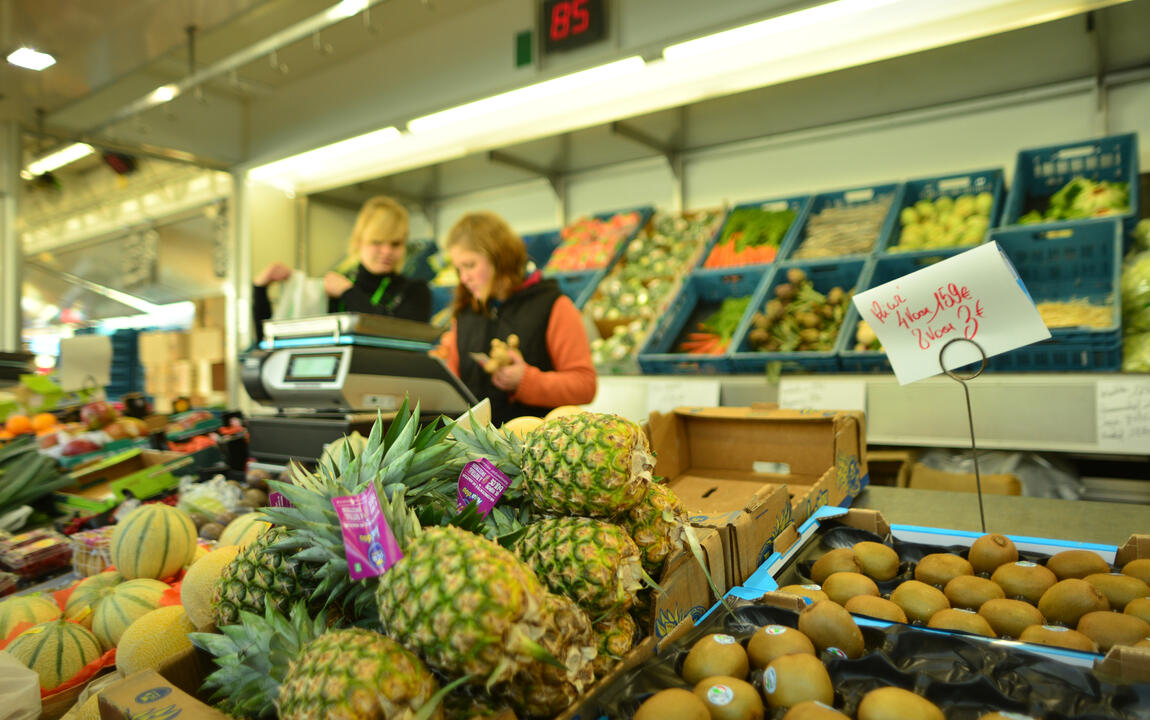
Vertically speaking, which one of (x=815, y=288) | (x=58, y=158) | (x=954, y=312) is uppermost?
(x=58, y=158)

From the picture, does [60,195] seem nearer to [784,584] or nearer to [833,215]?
[833,215]

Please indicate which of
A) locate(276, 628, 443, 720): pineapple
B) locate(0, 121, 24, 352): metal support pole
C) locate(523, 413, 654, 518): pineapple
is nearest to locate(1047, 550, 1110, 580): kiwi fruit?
locate(523, 413, 654, 518): pineapple

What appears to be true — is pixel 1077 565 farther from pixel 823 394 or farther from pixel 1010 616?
pixel 823 394

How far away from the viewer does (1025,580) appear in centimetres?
118

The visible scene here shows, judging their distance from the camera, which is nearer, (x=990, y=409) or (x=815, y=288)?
(x=990, y=409)

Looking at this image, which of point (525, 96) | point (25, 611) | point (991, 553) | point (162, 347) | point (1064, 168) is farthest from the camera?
point (162, 347)

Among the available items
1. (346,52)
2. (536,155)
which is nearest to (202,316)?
(346,52)

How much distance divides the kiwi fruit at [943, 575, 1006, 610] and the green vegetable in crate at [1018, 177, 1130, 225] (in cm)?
301

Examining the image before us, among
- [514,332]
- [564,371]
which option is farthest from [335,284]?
[564,371]

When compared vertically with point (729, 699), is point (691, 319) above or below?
above

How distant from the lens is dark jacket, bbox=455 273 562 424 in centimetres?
277

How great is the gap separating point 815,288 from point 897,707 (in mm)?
3591

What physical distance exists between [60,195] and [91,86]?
3.80 metres

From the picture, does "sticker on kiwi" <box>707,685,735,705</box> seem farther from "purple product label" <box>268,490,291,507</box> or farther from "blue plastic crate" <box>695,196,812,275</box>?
"blue plastic crate" <box>695,196,812,275</box>
